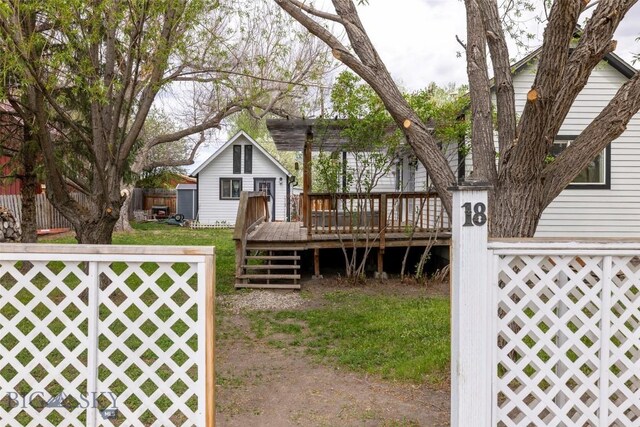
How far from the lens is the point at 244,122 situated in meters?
30.3

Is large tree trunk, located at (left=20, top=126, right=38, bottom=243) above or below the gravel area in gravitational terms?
above

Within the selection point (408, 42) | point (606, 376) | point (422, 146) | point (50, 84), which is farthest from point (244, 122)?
point (606, 376)

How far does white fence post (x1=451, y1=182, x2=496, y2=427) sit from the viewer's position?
2.71m

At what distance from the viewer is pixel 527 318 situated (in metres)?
2.81

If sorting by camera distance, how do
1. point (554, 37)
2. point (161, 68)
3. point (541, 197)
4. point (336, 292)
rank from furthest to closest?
1. point (336, 292)
2. point (161, 68)
3. point (541, 197)
4. point (554, 37)

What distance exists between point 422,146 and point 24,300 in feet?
20.8

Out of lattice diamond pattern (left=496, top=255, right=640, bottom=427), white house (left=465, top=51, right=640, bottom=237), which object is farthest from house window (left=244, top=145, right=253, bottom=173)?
lattice diamond pattern (left=496, top=255, right=640, bottom=427)

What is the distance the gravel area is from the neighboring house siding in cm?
522

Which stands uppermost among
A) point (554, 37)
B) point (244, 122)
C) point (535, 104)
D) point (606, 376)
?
point (244, 122)

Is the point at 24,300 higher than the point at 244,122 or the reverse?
the reverse

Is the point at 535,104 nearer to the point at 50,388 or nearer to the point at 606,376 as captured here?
the point at 606,376

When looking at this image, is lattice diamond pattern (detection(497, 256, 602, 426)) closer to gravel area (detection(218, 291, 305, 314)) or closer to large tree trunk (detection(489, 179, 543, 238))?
large tree trunk (detection(489, 179, 543, 238))

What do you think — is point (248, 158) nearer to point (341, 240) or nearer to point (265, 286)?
point (341, 240)

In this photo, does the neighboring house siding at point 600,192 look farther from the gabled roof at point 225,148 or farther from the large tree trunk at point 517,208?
the gabled roof at point 225,148
